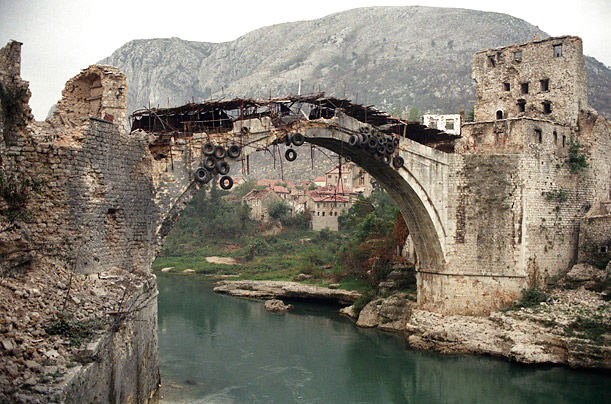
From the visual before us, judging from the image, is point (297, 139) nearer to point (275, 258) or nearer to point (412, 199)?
point (412, 199)

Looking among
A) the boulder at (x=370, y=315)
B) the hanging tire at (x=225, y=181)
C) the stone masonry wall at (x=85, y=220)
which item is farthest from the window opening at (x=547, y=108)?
the stone masonry wall at (x=85, y=220)

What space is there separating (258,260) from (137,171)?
1037 inches

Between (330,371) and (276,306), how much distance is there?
312 inches

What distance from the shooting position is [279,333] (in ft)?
66.2

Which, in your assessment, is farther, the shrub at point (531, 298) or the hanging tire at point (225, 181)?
the shrub at point (531, 298)

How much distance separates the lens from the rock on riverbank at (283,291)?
82.7 feet

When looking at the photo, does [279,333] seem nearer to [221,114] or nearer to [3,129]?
[221,114]

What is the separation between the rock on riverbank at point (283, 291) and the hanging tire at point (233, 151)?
1153 cm

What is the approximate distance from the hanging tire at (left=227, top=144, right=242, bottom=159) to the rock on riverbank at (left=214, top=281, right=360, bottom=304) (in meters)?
11.5

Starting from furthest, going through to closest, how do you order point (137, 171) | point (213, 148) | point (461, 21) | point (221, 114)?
1. point (461, 21)
2. point (221, 114)
3. point (213, 148)
4. point (137, 171)

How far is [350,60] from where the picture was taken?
99062 millimetres

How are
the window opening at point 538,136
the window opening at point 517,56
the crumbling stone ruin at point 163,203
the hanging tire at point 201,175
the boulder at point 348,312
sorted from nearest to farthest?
the crumbling stone ruin at point 163,203, the hanging tire at point 201,175, the window opening at point 538,136, the window opening at point 517,56, the boulder at point 348,312

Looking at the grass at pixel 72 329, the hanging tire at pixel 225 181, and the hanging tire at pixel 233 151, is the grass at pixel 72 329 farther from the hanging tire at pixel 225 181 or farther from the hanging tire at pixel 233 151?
the hanging tire at pixel 233 151

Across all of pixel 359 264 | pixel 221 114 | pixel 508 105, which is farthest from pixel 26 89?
pixel 359 264
